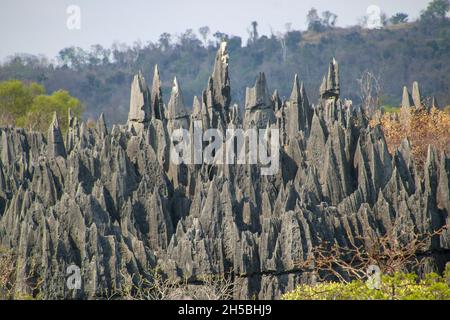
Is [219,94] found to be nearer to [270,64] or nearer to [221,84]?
[221,84]

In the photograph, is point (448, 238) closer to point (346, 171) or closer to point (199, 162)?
point (346, 171)

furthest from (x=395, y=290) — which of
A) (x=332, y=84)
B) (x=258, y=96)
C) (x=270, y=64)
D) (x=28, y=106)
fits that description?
(x=270, y=64)

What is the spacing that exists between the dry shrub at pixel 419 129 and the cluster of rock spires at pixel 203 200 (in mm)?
5376

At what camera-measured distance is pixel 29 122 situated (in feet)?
186

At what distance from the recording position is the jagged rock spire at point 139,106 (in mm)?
32781

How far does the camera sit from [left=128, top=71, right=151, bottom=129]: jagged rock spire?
3278 cm

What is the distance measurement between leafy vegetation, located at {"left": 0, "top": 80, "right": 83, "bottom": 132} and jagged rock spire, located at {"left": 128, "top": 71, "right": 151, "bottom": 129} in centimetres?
2452

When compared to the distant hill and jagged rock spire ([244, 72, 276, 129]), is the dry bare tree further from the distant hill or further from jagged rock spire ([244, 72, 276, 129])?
the distant hill

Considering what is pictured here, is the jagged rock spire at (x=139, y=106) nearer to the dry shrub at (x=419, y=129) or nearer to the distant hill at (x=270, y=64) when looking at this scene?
the dry shrub at (x=419, y=129)

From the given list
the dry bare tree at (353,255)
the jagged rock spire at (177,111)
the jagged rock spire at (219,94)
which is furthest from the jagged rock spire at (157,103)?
the dry bare tree at (353,255)

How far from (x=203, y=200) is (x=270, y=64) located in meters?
82.7

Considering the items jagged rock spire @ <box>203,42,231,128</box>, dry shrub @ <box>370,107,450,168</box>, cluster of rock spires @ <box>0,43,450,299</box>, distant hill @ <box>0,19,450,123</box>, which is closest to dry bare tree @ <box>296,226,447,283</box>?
cluster of rock spires @ <box>0,43,450,299</box>
